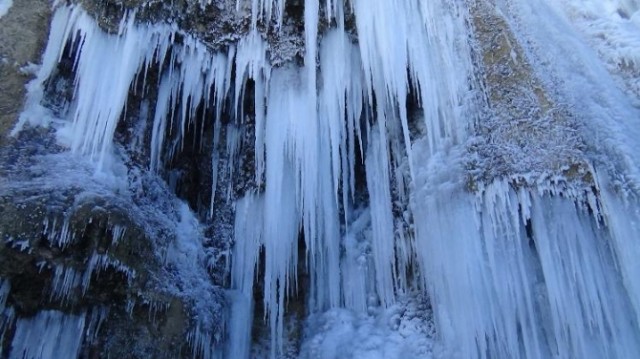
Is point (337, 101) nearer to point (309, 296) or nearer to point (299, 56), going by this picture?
Answer: point (299, 56)

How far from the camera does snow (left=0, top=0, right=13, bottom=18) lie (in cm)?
434

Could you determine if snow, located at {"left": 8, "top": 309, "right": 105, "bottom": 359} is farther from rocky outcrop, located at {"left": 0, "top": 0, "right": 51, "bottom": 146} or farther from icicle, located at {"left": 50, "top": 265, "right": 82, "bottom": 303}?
rocky outcrop, located at {"left": 0, "top": 0, "right": 51, "bottom": 146}

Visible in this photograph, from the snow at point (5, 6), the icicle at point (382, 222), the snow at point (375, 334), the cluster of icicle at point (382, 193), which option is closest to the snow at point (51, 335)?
the cluster of icicle at point (382, 193)

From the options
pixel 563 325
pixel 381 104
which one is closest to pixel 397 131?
pixel 381 104

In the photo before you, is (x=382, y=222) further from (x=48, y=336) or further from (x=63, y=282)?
(x=48, y=336)

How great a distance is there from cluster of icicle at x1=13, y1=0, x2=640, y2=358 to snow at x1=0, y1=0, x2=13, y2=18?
355 mm

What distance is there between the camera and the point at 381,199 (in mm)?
5164

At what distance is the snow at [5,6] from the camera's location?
14.3 ft

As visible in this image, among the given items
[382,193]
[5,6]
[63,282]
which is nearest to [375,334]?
[382,193]

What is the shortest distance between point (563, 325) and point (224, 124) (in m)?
3.70

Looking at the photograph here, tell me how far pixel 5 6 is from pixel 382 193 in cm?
353

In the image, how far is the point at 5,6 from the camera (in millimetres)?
4363

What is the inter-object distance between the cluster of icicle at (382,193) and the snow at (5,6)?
0.35 metres

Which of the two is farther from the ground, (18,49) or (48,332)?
(18,49)
